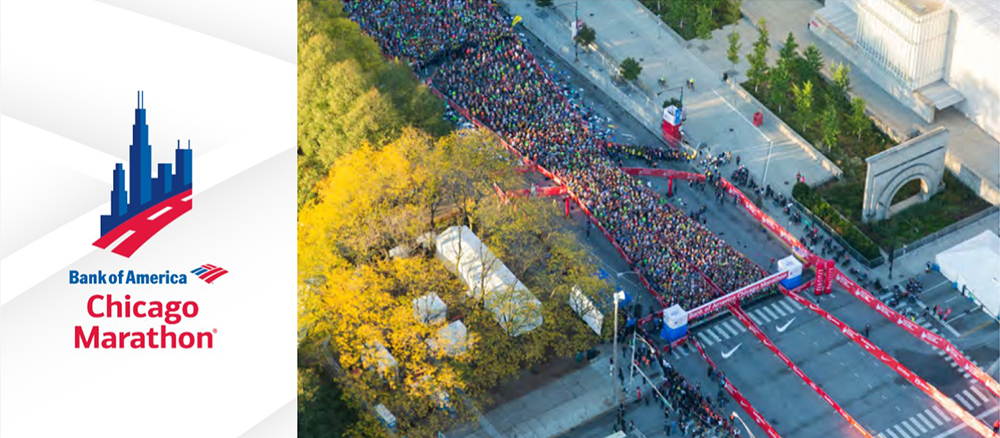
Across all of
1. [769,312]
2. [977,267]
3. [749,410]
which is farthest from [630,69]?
[749,410]

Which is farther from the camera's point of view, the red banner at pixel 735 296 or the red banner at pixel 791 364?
the red banner at pixel 735 296

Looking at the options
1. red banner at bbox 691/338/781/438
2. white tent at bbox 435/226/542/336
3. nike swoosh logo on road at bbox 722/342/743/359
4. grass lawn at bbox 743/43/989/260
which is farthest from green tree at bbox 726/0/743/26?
red banner at bbox 691/338/781/438

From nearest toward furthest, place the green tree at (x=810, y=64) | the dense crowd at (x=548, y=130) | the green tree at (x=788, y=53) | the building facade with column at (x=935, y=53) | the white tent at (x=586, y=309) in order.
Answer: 1. the white tent at (x=586, y=309)
2. the dense crowd at (x=548, y=130)
3. the building facade with column at (x=935, y=53)
4. the green tree at (x=788, y=53)
5. the green tree at (x=810, y=64)

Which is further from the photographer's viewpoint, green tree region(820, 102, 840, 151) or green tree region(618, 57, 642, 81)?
green tree region(618, 57, 642, 81)

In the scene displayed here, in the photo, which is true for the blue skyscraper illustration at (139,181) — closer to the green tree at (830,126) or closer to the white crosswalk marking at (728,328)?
Result: the white crosswalk marking at (728,328)

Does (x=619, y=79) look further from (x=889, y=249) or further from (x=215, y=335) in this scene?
(x=215, y=335)

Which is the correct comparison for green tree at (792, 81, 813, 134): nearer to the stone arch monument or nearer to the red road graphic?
the stone arch monument

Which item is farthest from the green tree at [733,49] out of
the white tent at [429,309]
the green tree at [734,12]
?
the white tent at [429,309]
